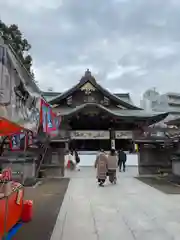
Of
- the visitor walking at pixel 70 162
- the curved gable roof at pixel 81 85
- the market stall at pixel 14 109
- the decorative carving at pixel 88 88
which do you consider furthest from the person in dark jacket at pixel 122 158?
the market stall at pixel 14 109

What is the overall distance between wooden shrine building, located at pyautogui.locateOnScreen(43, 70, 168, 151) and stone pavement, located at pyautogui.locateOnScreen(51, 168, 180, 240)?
16496 millimetres

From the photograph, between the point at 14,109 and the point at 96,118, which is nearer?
the point at 14,109

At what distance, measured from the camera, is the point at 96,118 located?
1068 inches

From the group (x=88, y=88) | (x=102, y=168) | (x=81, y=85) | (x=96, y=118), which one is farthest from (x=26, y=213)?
(x=88, y=88)

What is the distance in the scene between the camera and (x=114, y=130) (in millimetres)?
26625

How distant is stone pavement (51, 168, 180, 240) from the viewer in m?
4.83

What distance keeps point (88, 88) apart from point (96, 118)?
3.27m

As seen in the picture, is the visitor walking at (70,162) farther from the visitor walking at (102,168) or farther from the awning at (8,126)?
the awning at (8,126)

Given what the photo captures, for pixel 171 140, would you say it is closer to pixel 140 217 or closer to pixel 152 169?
pixel 152 169

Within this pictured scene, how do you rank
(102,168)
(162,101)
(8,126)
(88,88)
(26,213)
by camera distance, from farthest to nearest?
(162,101)
(88,88)
(102,168)
(26,213)
(8,126)

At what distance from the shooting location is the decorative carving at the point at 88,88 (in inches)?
1078

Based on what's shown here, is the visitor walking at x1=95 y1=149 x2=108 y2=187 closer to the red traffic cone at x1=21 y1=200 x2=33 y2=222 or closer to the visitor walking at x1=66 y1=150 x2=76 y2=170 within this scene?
the red traffic cone at x1=21 y1=200 x2=33 y2=222

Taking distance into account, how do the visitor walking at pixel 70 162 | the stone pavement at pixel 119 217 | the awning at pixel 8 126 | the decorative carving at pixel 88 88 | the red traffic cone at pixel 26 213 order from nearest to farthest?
the awning at pixel 8 126
the red traffic cone at pixel 26 213
the stone pavement at pixel 119 217
the visitor walking at pixel 70 162
the decorative carving at pixel 88 88

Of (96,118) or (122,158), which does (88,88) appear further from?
(122,158)
